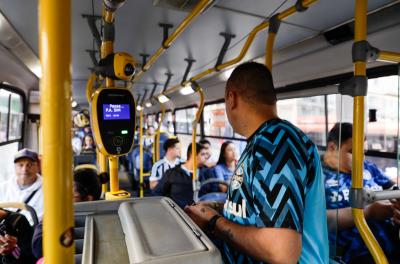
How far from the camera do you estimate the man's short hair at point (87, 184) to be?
246 cm

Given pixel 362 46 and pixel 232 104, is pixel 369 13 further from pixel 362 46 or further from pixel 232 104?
pixel 232 104

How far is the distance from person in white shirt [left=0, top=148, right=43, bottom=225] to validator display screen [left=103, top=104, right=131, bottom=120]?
2.47 meters

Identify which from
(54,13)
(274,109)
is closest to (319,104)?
(274,109)

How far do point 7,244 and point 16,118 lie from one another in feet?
13.3

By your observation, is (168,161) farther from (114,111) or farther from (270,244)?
(270,244)

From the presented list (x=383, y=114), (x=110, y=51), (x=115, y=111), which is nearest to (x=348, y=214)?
(x=383, y=114)

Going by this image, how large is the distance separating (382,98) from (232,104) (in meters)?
1.95

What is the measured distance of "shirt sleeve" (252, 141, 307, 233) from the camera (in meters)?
1.04

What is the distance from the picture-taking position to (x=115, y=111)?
1.43 meters

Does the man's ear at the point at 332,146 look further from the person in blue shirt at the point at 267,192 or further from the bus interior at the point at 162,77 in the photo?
the person in blue shirt at the point at 267,192

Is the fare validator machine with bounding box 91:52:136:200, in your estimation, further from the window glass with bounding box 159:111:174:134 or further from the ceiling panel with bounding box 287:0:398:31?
the window glass with bounding box 159:111:174:134

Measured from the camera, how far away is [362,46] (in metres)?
1.42

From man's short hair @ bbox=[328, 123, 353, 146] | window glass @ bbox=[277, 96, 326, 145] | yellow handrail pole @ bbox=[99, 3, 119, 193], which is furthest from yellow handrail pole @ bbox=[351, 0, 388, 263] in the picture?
window glass @ bbox=[277, 96, 326, 145]

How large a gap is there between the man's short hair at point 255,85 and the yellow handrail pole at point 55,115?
885 mm
